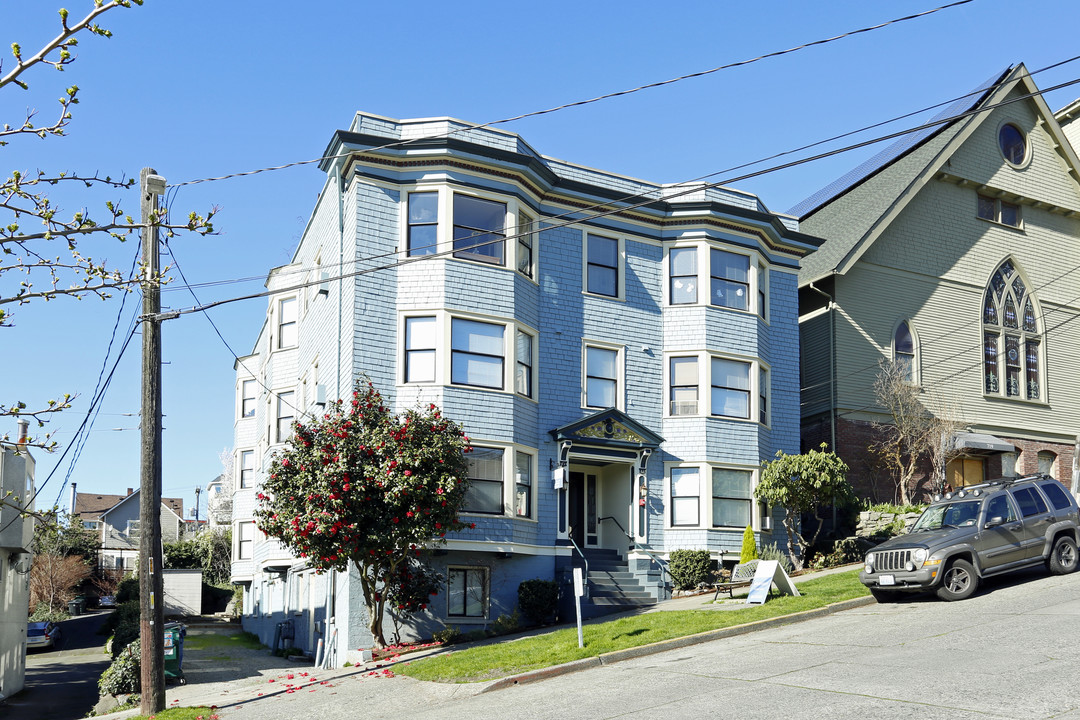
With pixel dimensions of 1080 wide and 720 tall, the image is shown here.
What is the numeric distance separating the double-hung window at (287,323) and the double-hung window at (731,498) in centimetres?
1334

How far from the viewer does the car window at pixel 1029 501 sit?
766 inches

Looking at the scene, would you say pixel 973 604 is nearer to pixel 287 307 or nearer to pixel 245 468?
pixel 287 307

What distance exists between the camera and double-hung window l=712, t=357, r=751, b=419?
89.7ft

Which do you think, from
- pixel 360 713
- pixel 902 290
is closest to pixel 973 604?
pixel 360 713

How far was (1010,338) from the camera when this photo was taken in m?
35.1

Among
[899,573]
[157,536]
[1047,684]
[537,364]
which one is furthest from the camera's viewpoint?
[537,364]

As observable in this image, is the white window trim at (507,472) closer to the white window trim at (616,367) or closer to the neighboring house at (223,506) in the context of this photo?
the white window trim at (616,367)

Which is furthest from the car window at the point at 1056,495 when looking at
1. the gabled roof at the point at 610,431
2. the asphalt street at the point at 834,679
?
the gabled roof at the point at 610,431

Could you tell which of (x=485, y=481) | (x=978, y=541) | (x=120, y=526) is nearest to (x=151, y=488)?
(x=485, y=481)

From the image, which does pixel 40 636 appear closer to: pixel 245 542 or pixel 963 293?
pixel 245 542

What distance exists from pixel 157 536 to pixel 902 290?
80.1 ft

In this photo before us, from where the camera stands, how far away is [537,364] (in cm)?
2520

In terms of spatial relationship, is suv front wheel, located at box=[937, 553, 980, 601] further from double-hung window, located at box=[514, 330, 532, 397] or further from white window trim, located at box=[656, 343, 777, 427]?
double-hung window, located at box=[514, 330, 532, 397]

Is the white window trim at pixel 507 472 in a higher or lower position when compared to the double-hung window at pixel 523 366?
lower
